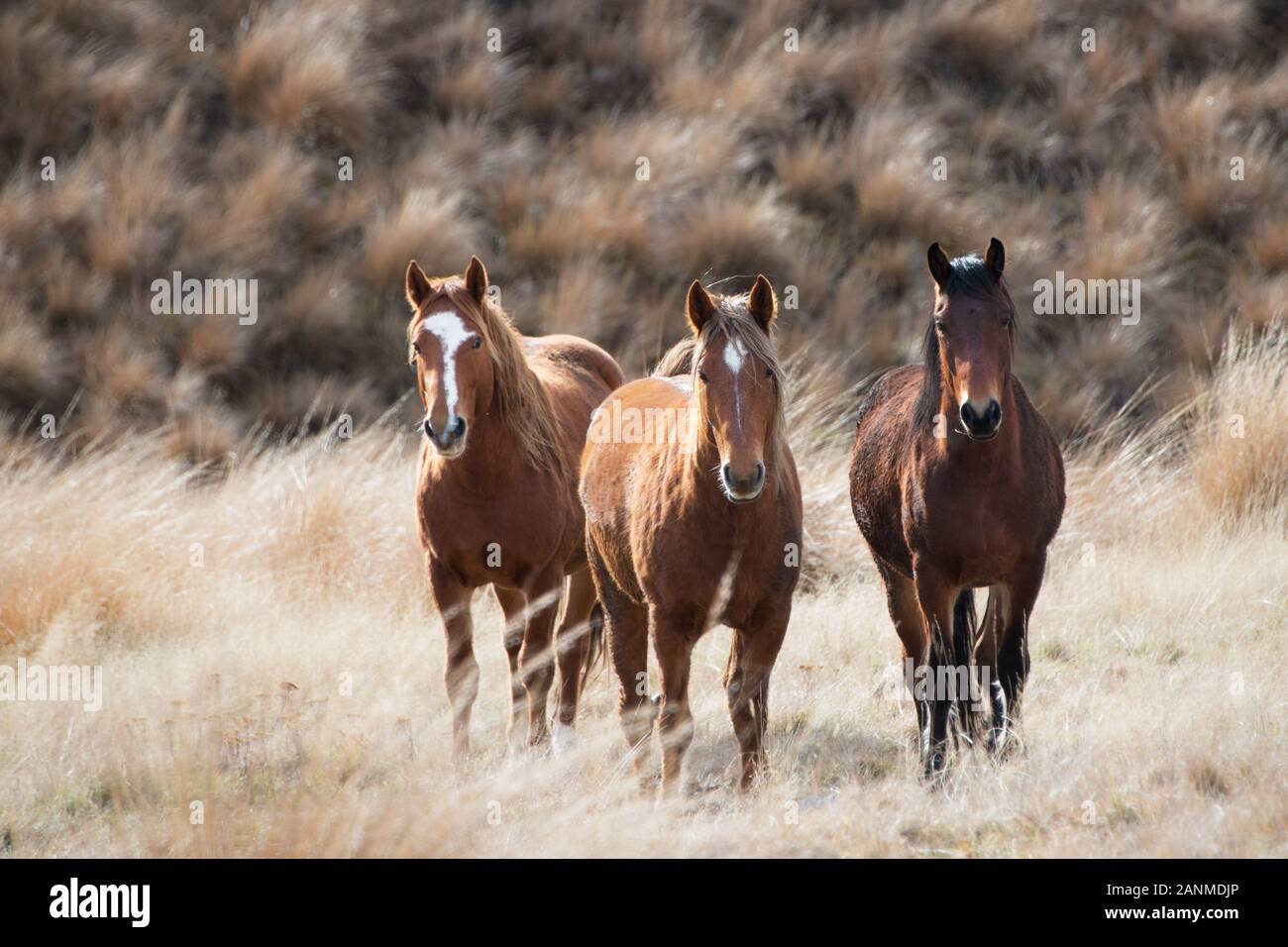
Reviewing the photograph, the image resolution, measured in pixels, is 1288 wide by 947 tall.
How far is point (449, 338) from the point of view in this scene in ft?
17.6

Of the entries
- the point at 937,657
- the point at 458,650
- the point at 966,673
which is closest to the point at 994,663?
the point at 966,673

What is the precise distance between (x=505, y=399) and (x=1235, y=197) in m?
9.73

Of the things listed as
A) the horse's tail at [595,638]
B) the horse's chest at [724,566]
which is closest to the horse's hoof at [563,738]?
the horse's tail at [595,638]

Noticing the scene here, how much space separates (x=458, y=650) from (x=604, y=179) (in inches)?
316

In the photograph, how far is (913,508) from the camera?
5.15 m

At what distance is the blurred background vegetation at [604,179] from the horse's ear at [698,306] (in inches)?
248

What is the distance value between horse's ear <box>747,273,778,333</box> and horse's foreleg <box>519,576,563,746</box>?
151 centimetres

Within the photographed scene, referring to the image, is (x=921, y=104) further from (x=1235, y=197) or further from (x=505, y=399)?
(x=505, y=399)

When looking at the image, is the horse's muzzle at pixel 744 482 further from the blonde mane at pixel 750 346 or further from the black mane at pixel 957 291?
the black mane at pixel 957 291

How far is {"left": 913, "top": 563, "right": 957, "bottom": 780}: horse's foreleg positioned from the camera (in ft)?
16.7

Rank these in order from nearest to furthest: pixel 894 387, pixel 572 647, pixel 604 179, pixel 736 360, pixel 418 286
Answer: pixel 736 360, pixel 418 286, pixel 572 647, pixel 894 387, pixel 604 179

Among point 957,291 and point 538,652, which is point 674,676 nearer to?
point 538,652

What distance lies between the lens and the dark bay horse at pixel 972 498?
493 centimetres

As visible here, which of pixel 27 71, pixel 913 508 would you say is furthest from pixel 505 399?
pixel 27 71
